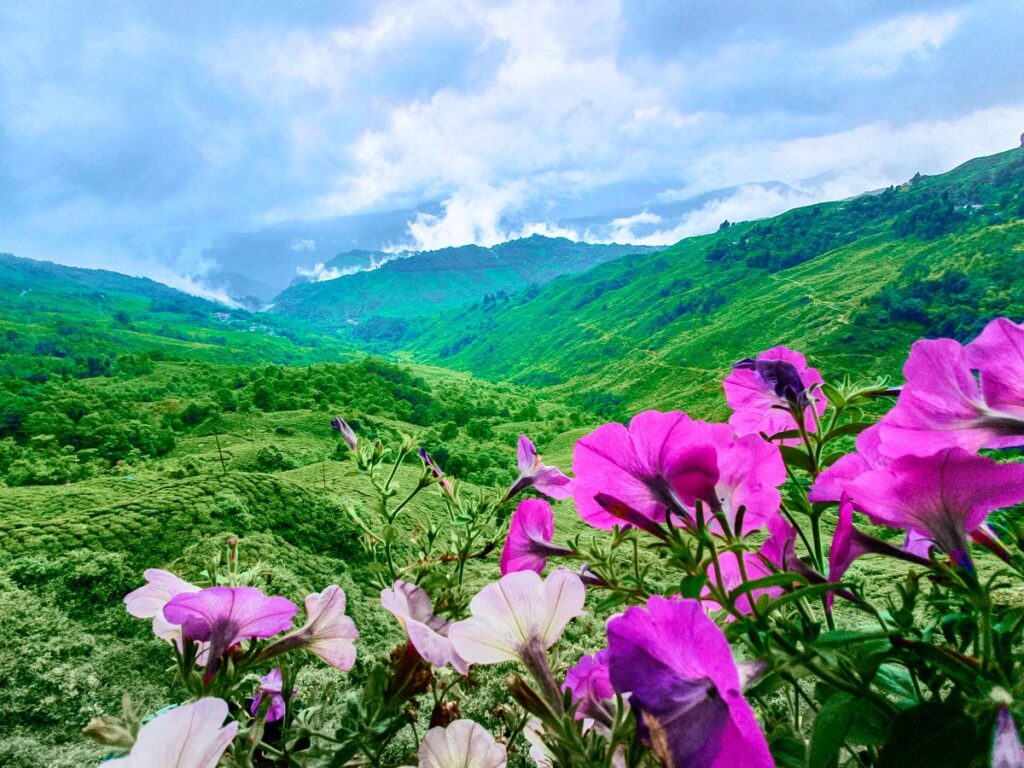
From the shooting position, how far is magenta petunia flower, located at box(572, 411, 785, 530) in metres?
0.61

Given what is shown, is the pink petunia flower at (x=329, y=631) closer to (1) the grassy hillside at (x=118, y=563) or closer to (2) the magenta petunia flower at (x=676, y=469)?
(1) the grassy hillside at (x=118, y=563)

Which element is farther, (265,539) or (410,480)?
(410,480)

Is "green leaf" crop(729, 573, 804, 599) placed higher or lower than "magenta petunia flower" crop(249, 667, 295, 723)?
higher

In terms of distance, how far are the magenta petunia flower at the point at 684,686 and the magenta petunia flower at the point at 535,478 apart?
56 cm

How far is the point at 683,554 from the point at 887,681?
1.05ft

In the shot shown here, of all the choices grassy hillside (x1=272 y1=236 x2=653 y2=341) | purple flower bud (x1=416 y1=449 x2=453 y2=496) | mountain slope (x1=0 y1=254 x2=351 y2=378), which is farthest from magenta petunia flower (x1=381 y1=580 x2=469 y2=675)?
grassy hillside (x1=272 y1=236 x2=653 y2=341)

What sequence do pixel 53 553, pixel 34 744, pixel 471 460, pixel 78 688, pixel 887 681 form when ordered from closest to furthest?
pixel 887 681 < pixel 34 744 < pixel 78 688 < pixel 53 553 < pixel 471 460

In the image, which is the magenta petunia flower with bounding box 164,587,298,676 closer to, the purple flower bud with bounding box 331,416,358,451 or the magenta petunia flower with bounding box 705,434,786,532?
the magenta petunia flower with bounding box 705,434,786,532

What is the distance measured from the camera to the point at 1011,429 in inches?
20.0

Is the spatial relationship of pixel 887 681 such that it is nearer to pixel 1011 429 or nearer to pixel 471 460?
pixel 1011 429

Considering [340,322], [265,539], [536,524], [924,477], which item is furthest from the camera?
[340,322]

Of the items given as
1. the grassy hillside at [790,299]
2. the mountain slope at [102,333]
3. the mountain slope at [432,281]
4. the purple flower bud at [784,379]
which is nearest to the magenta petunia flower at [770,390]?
the purple flower bud at [784,379]

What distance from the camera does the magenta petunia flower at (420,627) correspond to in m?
0.63

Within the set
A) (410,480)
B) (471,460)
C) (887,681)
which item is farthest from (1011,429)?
(471,460)
